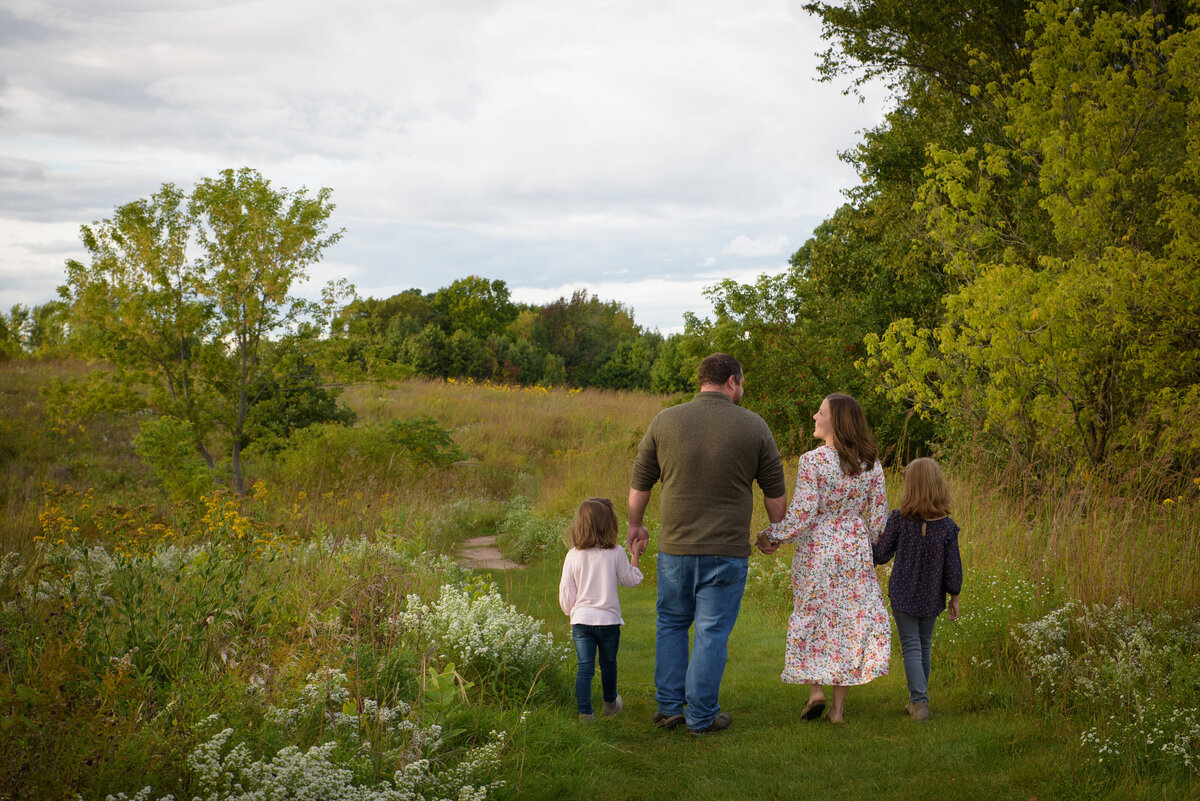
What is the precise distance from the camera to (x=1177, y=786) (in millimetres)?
3611

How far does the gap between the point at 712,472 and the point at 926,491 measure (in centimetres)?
124

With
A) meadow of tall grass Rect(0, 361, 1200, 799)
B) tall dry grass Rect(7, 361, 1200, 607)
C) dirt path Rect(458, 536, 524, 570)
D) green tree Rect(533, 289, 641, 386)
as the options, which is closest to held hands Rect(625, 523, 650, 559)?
meadow of tall grass Rect(0, 361, 1200, 799)

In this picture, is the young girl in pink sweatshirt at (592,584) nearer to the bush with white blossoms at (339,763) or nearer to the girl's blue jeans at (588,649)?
the girl's blue jeans at (588,649)

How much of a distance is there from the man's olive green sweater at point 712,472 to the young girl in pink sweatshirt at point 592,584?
0.32 metres

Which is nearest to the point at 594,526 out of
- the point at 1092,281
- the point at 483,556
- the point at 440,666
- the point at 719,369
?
the point at 719,369

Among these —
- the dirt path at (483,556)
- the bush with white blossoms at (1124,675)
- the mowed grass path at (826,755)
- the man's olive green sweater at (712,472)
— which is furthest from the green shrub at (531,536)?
the bush with white blossoms at (1124,675)

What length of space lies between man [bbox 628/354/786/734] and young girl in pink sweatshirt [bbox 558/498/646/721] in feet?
0.51

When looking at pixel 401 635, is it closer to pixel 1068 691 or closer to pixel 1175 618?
pixel 1068 691

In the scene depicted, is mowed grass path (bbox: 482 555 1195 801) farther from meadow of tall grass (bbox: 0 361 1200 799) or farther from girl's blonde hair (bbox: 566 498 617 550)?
girl's blonde hair (bbox: 566 498 617 550)

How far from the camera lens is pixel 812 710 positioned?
4844 millimetres

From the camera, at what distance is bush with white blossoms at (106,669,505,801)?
9.37 feet

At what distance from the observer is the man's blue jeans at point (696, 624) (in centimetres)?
456

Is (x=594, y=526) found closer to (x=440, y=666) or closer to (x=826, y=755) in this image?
(x=440, y=666)

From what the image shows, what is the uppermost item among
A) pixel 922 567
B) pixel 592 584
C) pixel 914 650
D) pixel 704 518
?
pixel 704 518
